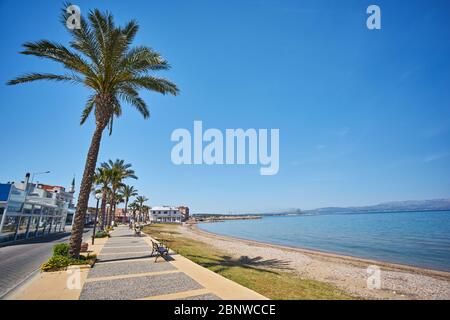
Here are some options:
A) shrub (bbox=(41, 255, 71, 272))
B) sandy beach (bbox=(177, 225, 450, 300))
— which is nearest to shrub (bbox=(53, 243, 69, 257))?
shrub (bbox=(41, 255, 71, 272))

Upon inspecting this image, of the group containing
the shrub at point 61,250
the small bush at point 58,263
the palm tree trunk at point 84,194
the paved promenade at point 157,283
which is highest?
the palm tree trunk at point 84,194

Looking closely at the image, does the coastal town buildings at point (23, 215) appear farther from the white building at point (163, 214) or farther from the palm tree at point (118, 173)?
the white building at point (163, 214)

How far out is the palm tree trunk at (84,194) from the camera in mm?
11164

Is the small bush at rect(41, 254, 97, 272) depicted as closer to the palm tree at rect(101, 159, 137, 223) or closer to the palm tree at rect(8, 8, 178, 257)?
the palm tree at rect(8, 8, 178, 257)

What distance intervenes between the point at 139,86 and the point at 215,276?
11.4 m

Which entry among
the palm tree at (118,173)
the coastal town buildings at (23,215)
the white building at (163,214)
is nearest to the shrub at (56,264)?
the coastal town buildings at (23,215)

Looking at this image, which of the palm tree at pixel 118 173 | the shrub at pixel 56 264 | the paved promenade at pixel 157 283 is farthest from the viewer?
the palm tree at pixel 118 173

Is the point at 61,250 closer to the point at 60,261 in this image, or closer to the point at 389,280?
the point at 60,261

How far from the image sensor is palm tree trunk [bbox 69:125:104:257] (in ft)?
36.6

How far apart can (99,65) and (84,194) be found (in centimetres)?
698

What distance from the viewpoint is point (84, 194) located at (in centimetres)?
1175
